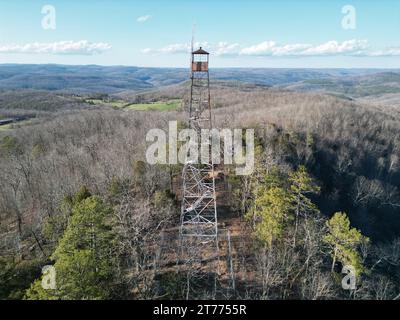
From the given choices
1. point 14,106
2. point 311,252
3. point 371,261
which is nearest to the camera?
point 311,252

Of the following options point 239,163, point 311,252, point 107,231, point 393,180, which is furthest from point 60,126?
point 393,180

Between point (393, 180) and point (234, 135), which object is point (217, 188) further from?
point (393, 180)

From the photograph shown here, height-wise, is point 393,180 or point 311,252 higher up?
point 311,252

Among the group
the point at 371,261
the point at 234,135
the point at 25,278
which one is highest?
the point at 234,135
